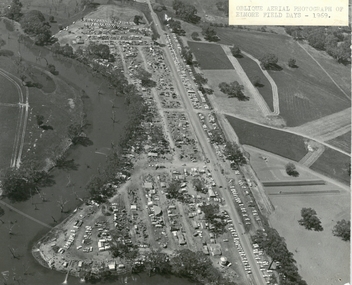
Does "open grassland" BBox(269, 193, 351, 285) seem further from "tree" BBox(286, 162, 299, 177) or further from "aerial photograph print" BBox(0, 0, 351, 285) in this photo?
"tree" BBox(286, 162, 299, 177)

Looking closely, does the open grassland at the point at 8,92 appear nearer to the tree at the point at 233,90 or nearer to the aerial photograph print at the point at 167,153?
the aerial photograph print at the point at 167,153

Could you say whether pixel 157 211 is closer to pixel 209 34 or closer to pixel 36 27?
pixel 209 34

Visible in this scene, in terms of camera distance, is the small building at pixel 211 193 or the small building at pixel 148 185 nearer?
the small building at pixel 211 193

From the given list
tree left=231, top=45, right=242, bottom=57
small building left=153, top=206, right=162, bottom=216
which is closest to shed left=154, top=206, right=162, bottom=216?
small building left=153, top=206, right=162, bottom=216

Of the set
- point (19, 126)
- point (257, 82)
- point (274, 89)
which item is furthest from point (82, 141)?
point (274, 89)

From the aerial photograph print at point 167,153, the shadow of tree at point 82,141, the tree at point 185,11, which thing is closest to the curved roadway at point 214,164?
the aerial photograph print at point 167,153

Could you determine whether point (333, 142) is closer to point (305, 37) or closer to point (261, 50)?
point (261, 50)
